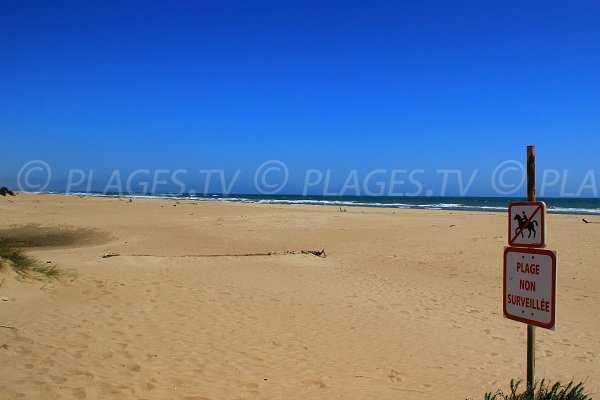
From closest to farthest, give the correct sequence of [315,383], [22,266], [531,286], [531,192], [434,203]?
[531,286] → [531,192] → [315,383] → [22,266] → [434,203]

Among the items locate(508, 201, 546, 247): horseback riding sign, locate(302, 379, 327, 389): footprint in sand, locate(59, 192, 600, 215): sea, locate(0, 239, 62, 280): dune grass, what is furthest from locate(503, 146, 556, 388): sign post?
locate(59, 192, 600, 215): sea

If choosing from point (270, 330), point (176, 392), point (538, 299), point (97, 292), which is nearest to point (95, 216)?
point (97, 292)

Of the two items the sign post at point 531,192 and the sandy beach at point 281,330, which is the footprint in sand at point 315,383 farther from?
the sign post at point 531,192

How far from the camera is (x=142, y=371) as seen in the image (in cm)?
489

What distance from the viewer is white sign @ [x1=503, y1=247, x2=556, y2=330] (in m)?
3.36

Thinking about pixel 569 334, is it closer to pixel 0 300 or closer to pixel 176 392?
pixel 176 392

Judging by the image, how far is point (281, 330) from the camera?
686cm

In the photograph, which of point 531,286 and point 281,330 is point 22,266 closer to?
point 281,330

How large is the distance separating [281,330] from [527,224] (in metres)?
4.22

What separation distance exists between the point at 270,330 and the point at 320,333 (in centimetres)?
74

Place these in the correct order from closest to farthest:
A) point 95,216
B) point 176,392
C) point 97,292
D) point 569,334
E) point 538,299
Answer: point 538,299, point 176,392, point 569,334, point 97,292, point 95,216

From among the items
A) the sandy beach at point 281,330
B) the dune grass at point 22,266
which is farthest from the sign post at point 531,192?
the dune grass at point 22,266

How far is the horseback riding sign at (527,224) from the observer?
343cm

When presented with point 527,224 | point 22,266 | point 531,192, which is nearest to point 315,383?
point 527,224
